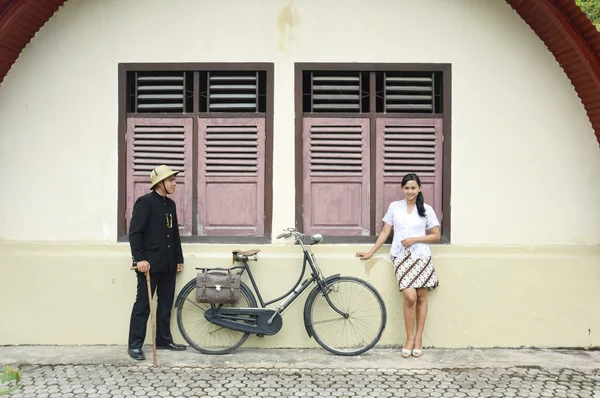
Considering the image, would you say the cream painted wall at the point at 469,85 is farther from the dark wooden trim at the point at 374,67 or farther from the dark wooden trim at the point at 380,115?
the dark wooden trim at the point at 380,115

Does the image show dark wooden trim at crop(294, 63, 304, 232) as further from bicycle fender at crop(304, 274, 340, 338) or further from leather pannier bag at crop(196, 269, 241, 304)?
leather pannier bag at crop(196, 269, 241, 304)

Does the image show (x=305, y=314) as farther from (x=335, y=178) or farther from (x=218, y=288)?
(x=335, y=178)

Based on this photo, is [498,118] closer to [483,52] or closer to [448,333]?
[483,52]

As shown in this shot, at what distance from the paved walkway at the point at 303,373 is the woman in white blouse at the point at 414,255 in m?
0.38

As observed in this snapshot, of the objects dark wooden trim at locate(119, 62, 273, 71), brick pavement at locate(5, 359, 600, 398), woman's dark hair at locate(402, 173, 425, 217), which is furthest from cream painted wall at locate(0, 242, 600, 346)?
dark wooden trim at locate(119, 62, 273, 71)

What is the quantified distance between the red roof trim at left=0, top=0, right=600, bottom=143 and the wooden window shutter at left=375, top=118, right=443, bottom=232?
1.48 metres

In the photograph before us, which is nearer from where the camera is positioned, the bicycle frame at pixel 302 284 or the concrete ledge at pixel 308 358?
the concrete ledge at pixel 308 358

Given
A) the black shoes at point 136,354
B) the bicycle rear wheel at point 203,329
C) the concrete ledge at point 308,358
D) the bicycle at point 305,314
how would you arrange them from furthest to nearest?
1. the bicycle rear wheel at point 203,329
2. the bicycle at point 305,314
3. the black shoes at point 136,354
4. the concrete ledge at point 308,358

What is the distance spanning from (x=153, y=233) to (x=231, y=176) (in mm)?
1179

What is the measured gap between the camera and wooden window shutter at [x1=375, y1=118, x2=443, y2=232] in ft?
22.9

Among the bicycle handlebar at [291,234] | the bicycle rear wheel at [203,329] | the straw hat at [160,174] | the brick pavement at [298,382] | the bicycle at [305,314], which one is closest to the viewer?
the brick pavement at [298,382]

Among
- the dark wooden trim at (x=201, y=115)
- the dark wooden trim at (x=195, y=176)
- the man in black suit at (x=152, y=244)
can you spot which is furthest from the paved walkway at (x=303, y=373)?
the dark wooden trim at (x=201, y=115)

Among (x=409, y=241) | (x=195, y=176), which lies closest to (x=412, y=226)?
(x=409, y=241)

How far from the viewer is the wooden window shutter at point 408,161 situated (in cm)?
698
